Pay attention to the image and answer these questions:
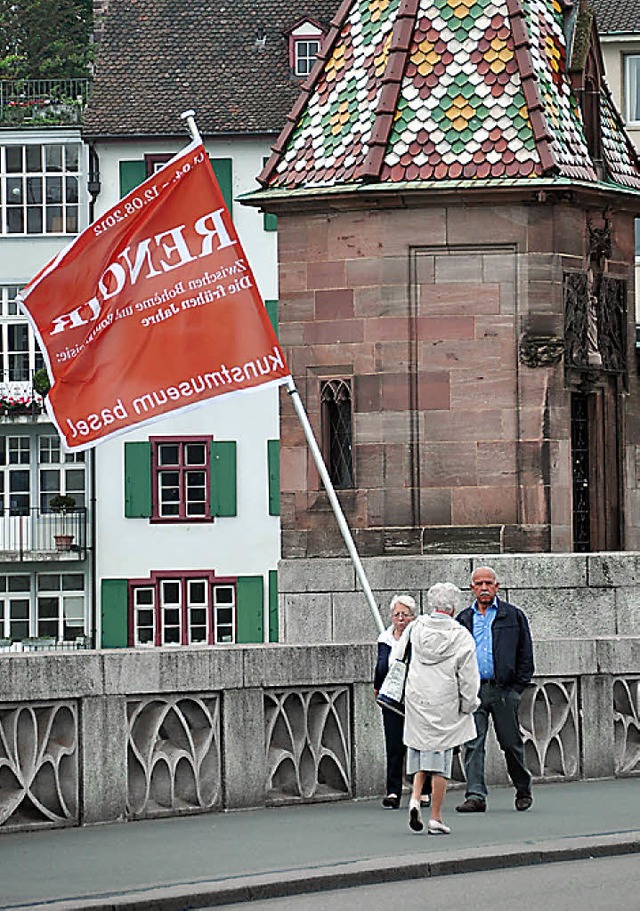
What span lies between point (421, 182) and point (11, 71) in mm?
50761

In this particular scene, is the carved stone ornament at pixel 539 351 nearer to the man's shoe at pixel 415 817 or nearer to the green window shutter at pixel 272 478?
the man's shoe at pixel 415 817

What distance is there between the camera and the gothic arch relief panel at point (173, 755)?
15.0 m

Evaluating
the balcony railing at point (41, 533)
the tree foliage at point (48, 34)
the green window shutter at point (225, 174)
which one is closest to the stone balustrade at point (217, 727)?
the green window shutter at point (225, 174)

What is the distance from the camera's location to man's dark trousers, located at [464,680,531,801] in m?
15.6

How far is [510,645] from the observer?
1561 centimetres

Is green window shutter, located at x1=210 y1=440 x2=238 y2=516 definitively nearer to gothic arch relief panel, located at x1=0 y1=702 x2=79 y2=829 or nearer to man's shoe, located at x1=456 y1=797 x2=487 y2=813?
man's shoe, located at x1=456 y1=797 x2=487 y2=813

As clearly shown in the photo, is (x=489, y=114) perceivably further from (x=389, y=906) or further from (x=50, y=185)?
(x=50, y=185)

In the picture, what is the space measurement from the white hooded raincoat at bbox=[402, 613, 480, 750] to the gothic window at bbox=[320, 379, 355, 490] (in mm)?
5423

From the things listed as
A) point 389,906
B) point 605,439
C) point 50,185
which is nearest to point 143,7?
point 50,185

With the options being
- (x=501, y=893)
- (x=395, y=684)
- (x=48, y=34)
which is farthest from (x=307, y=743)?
(x=48, y=34)

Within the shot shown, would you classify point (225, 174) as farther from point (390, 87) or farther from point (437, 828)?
point (437, 828)

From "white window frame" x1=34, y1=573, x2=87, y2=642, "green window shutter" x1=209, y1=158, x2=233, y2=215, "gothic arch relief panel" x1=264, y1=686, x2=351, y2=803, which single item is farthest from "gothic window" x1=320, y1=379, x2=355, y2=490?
"white window frame" x1=34, y1=573, x2=87, y2=642

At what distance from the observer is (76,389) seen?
1681 centimetres

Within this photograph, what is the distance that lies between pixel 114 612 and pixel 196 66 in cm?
1212
